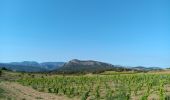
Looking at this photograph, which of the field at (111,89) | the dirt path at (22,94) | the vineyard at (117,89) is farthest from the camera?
the field at (111,89)

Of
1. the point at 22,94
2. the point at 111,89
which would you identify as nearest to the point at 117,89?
the point at 111,89

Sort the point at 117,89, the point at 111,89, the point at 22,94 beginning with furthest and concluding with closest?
the point at 111,89 < the point at 117,89 < the point at 22,94

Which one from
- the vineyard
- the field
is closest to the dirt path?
the field

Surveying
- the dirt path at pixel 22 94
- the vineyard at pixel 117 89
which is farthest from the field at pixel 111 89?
the dirt path at pixel 22 94

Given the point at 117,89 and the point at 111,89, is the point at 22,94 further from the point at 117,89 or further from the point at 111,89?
the point at 111,89

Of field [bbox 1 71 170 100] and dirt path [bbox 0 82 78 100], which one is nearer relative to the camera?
dirt path [bbox 0 82 78 100]

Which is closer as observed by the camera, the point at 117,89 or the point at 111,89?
the point at 117,89

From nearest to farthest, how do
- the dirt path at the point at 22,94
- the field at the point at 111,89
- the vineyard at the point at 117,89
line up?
the dirt path at the point at 22,94 → the vineyard at the point at 117,89 → the field at the point at 111,89

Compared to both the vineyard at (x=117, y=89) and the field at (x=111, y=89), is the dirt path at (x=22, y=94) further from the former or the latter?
the vineyard at (x=117, y=89)

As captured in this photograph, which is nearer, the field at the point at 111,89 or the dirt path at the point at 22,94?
the dirt path at the point at 22,94

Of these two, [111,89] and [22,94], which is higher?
[111,89]

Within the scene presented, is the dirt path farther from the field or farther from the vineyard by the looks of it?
the vineyard

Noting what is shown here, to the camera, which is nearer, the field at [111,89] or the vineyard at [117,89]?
the vineyard at [117,89]

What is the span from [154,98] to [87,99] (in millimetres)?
6434
